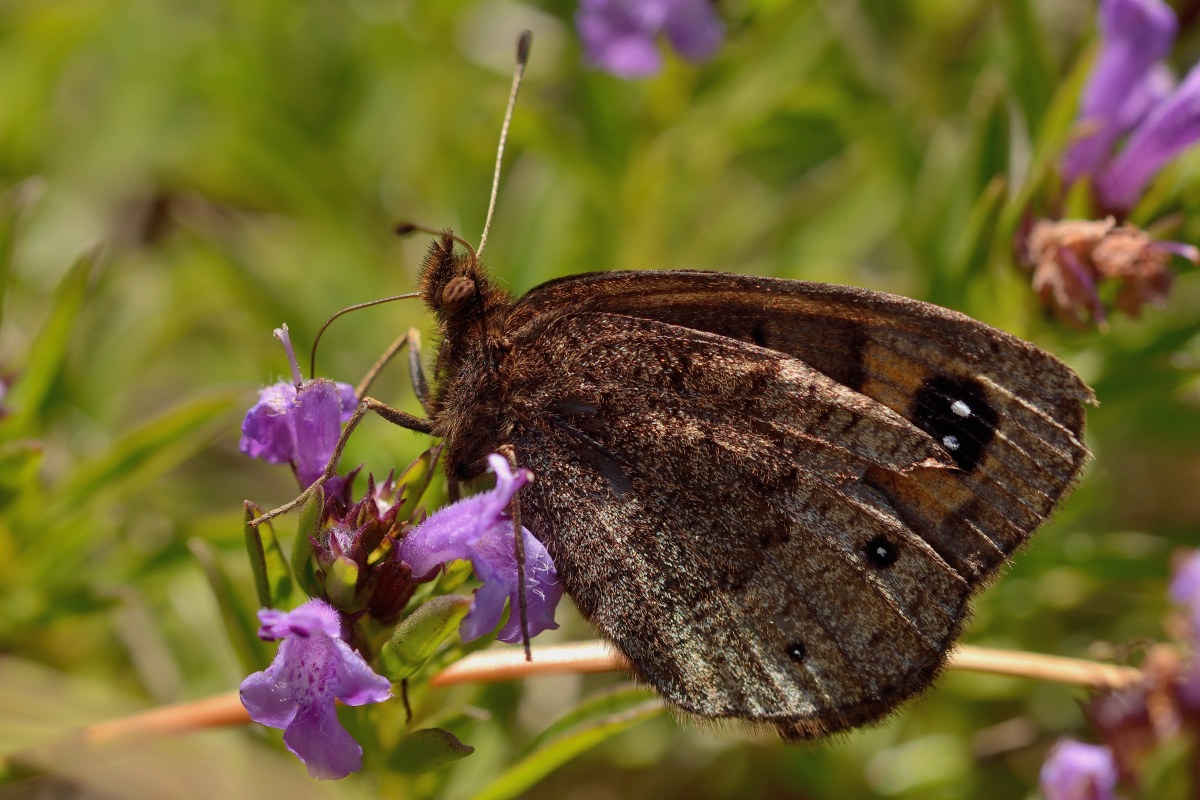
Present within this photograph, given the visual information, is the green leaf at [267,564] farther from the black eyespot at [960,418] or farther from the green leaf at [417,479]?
the black eyespot at [960,418]

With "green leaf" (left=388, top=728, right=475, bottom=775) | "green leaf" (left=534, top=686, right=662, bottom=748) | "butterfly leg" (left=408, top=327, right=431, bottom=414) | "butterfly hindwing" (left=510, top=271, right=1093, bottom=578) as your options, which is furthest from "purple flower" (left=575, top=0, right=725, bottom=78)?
"green leaf" (left=388, top=728, right=475, bottom=775)

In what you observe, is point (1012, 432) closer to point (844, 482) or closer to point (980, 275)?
point (844, 482)

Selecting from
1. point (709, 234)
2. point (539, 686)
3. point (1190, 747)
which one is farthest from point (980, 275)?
point (539, 686)

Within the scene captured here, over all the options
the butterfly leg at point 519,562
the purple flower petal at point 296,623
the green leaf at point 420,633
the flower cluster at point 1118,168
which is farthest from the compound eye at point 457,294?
the flower cluster at point 1118,168

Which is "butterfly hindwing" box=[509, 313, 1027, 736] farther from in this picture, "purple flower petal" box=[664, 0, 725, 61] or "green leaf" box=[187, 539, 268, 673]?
"purple flower petal" box=[664, 0, 725, 61]

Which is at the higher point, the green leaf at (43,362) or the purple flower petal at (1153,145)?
the purple flower petal at (1153,145)
